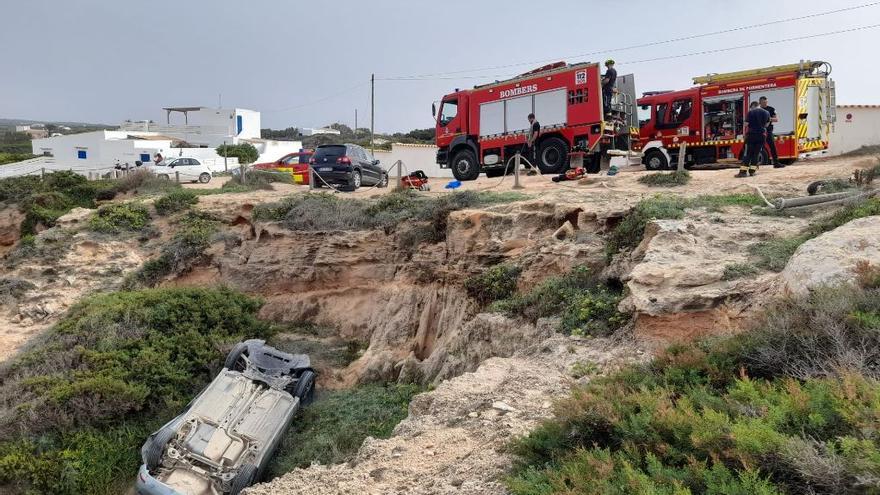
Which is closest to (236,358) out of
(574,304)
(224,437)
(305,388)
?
(305,388)

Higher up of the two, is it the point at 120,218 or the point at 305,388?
the point at 120,218

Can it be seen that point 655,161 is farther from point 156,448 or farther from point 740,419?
point 740,419

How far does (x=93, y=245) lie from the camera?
16359 millimetres

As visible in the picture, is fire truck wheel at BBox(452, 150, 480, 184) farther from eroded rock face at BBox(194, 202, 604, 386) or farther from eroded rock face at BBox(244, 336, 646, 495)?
eroded rock face at BBox(244, 336, 646, 495)

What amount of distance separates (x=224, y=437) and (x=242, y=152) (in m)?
36.0

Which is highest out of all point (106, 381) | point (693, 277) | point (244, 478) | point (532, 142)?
point (532, 142)

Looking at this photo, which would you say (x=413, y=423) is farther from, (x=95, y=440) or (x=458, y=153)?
(x=458, y=153)

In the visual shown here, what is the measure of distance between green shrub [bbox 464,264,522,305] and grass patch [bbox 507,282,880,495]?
15.8 feet

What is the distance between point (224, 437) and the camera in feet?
26.7

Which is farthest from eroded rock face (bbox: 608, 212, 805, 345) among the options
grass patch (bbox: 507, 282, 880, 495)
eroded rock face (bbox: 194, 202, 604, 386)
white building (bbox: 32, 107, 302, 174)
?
white building (bbox: 32, 107, 302, 174)

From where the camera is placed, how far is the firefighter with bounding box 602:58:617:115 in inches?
631

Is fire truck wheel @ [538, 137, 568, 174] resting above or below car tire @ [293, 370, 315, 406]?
above

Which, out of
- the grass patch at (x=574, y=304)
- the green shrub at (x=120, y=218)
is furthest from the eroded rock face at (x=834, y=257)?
the green shrub at (x=120, y=218)

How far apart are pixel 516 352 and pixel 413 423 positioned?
7.16 ft
